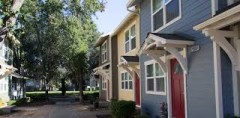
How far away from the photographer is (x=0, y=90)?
30578 mm

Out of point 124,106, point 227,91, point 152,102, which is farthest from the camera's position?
point 124,106

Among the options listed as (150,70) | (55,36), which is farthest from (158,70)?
(55,36)

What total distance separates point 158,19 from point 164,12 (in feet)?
2.92

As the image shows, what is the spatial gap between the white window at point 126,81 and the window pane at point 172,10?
1028cm

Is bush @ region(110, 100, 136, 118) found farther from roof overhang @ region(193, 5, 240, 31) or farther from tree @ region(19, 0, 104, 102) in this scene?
tree @ region(19, 0, 104, 102)

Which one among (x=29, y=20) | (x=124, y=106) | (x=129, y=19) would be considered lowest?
(x=124, y=106)

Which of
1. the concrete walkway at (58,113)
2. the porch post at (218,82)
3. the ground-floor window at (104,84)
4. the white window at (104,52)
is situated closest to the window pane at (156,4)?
the porch post at (218,82)

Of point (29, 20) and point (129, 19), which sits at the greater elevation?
point (29, 20)

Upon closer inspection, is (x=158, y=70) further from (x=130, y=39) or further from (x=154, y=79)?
(x=130, y=39)

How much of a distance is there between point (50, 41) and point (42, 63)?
3228 millimetres

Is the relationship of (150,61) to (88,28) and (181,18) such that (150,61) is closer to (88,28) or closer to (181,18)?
(181,18)

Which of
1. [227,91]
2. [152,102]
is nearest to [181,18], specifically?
[227,91]

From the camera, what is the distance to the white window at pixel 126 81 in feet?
75.2

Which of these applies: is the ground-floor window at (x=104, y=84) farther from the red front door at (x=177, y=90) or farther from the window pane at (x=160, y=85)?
the red front door at (x=177, y=90)
